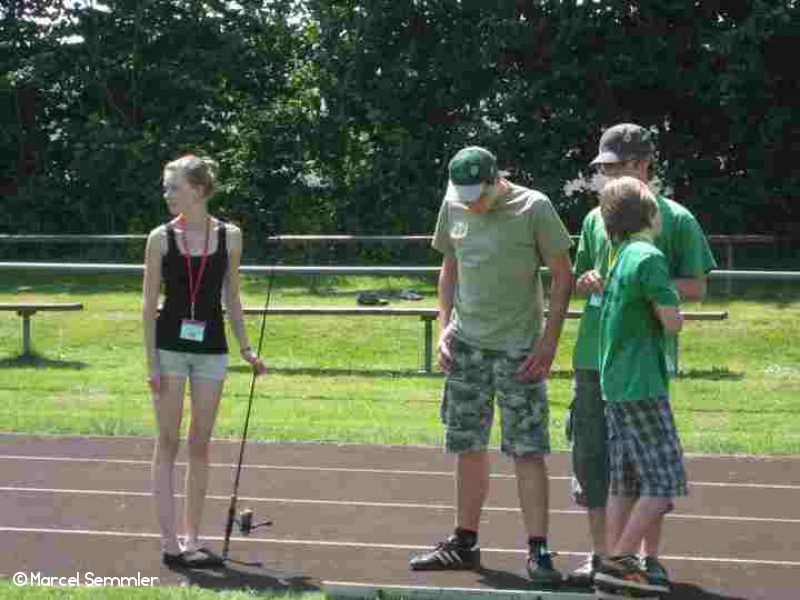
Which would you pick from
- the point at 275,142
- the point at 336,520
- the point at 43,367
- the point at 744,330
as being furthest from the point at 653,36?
the point at 336,520

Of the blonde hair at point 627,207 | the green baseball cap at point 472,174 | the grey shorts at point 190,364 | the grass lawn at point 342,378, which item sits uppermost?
the green baseball cap at point 472,174

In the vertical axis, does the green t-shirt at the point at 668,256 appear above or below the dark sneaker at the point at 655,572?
above

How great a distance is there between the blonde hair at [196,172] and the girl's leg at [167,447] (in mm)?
835

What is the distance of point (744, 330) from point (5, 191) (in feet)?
49.2

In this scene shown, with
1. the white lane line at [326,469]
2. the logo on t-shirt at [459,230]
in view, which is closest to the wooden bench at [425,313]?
the white lane line at [326,469]

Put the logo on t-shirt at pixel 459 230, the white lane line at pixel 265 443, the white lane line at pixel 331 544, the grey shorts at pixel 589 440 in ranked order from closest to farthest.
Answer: the grey shorts at pixel 589 440 → the logo on t-shirt at pixel 459 230 → the white lane line at pixel 331 544 → the white lane line at pixel 265 443

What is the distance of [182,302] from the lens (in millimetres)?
6395

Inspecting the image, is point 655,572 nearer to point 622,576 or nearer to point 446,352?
point 622,576

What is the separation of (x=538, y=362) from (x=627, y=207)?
0.88m

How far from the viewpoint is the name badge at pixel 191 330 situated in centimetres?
638

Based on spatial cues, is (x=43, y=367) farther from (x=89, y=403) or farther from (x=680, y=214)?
(x=680, y=214)

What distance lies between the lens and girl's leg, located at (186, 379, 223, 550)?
6.43 m

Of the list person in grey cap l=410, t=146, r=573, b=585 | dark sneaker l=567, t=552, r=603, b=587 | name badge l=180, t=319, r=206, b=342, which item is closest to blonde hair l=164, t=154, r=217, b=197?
name badge l=180, t=319, r=206, b=342

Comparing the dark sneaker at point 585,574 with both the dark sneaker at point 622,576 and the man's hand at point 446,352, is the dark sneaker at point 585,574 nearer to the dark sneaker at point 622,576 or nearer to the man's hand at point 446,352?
the dark sneaker at point 622,576
